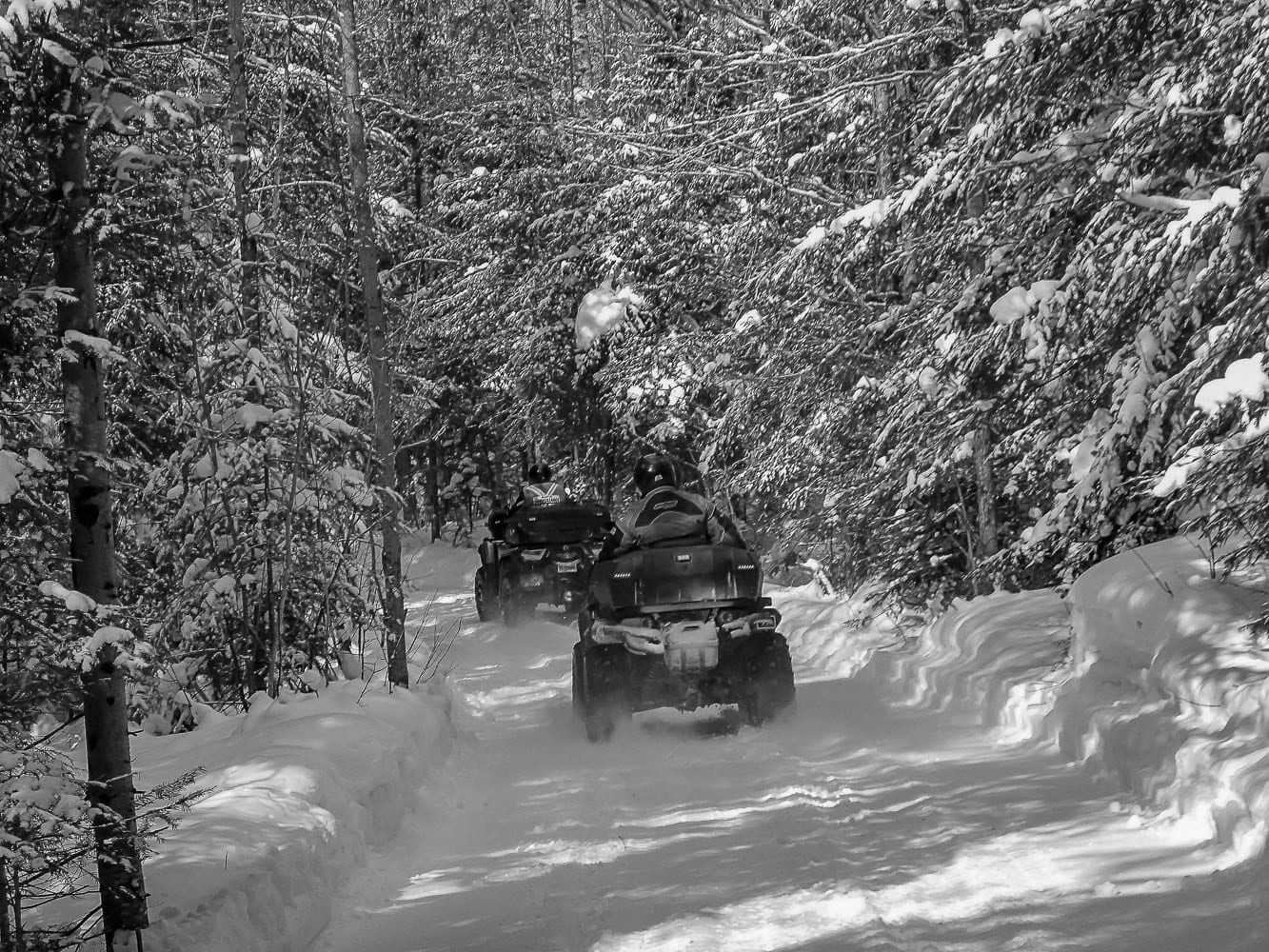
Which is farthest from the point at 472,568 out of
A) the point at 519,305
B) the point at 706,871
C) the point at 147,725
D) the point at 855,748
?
the point at 706,871

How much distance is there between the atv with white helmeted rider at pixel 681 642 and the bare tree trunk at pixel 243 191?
352 centimetres

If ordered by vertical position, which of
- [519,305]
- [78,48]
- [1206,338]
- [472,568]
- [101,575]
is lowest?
[472,568]

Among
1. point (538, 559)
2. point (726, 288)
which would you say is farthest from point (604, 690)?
point (726, 288)

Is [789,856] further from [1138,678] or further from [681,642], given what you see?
[681,642]

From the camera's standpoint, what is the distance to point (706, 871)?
17.3ft

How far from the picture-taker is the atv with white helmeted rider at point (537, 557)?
16.7 m

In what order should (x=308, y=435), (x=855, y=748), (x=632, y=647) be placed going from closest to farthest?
(x=855, y=748) → (x=632, y=647) → (x=308, y=435)

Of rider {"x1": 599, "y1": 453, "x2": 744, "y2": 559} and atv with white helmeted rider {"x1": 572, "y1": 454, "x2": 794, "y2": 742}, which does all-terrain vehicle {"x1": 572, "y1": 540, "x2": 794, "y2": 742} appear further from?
rider {"x1": 599, "y1": 453, "x2": 744, "y2": 559}

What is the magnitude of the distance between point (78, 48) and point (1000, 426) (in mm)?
7712

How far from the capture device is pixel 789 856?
5395mm

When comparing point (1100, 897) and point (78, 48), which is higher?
point (78, 48)

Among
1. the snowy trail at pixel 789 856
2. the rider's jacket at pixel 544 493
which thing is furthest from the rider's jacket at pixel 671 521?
the rider's jacket at pixel 544 493

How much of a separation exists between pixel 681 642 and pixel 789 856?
126 inches

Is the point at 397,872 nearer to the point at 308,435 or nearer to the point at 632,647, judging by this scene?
the point at 632,647
